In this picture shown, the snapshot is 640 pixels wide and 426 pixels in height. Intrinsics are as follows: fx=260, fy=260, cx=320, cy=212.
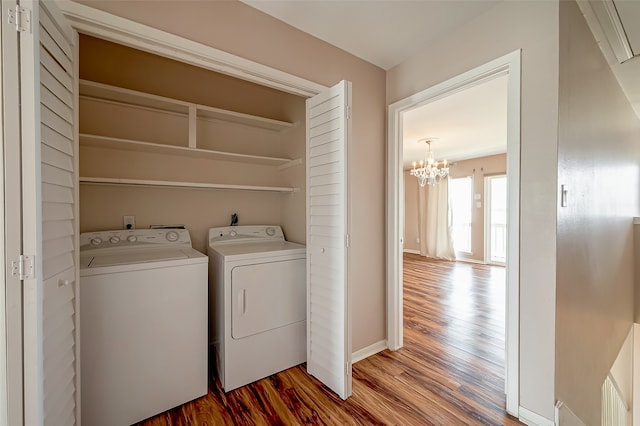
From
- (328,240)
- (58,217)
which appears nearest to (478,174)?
(328,240)

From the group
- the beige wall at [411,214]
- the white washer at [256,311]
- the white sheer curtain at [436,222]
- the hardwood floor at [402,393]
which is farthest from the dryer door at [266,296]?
the beige wall at [411,214]

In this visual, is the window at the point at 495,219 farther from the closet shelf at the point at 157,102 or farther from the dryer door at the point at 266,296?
the dryer door at the point at 266,296

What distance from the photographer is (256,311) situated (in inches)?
71.1

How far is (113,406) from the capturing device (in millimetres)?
1386

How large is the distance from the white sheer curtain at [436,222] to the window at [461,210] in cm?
15

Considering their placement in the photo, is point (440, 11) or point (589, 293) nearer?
point (440, 11)

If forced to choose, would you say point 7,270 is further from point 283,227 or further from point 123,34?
point 283,227

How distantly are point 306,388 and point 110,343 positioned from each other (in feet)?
3.94

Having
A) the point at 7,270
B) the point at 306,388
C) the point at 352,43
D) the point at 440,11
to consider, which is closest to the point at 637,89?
the point at 440,11

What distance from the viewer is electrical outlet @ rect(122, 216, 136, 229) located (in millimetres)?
1944

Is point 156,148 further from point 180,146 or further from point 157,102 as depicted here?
point 157,102

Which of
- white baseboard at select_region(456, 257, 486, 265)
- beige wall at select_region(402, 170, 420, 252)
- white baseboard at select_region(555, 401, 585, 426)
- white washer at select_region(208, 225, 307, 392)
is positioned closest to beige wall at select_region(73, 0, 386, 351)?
white washer at select_region(208, 225, 307, 392)

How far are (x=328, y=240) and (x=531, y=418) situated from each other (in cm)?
151

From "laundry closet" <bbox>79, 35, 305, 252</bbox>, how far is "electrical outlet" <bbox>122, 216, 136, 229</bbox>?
0.8 inches
